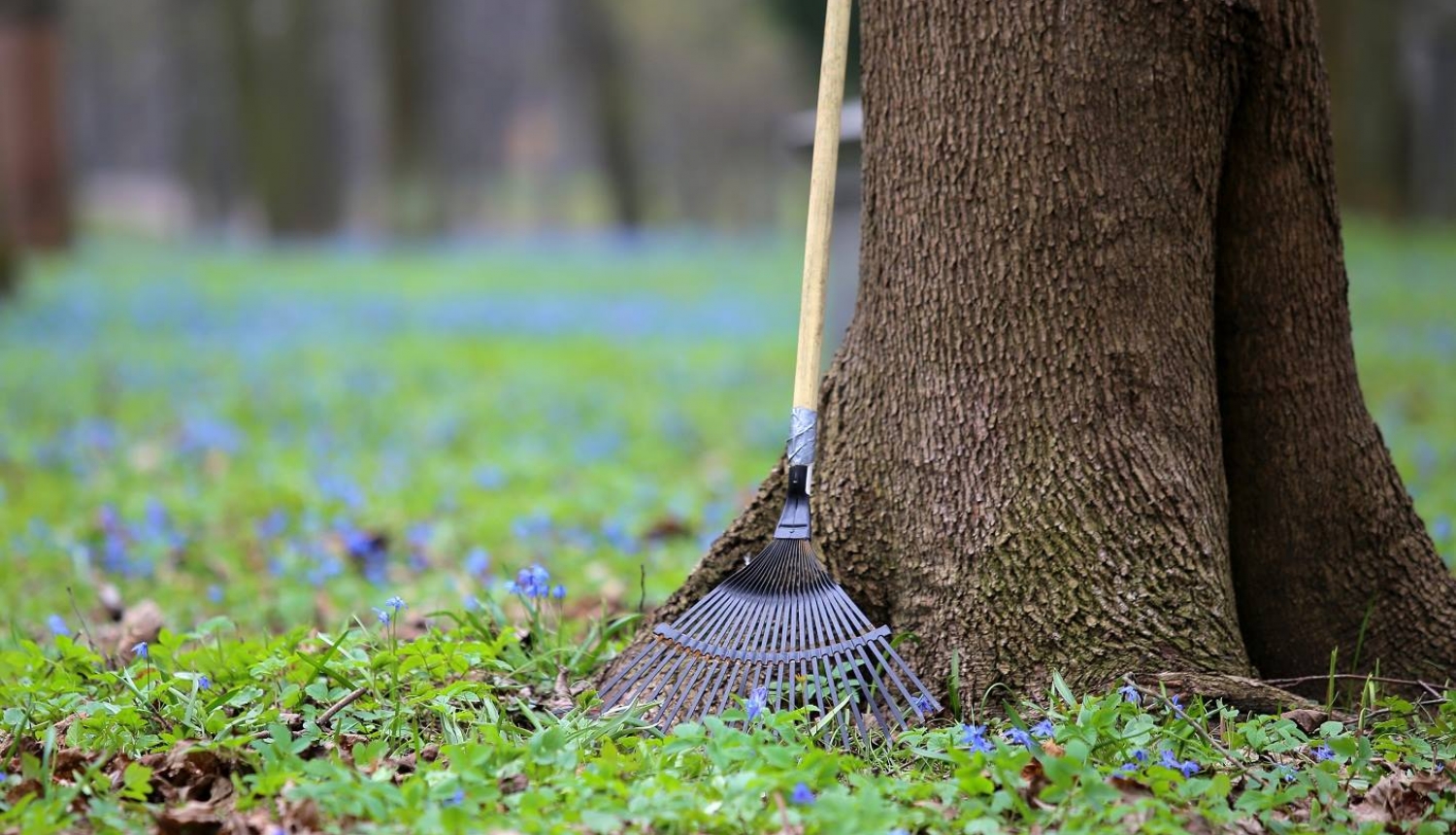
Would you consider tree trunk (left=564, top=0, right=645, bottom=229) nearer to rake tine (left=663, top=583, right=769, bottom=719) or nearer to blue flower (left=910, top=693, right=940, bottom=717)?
rake tine (left=663, top=583, right=769, bottom=719)

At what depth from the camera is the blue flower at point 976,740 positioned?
2.06m

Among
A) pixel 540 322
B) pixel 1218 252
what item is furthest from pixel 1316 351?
pixel 540 322

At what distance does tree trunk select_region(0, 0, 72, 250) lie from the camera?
48.0ft

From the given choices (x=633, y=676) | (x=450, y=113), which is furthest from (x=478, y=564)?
(x=450, y=113)

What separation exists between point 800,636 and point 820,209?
0.83 m

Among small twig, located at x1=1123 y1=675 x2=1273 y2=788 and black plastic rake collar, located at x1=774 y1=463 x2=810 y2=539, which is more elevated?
black plastic rake collar, located at x1=774 y1=463 x2=810 y2=539

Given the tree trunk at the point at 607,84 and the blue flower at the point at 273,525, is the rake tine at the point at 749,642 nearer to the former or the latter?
the blue flower at the point at 273,525

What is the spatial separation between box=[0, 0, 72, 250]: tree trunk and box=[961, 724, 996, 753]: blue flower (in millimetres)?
14777

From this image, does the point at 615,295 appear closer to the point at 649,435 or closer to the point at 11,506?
the point at 649,435

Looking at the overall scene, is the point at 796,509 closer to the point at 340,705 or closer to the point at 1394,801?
the point at 340,705

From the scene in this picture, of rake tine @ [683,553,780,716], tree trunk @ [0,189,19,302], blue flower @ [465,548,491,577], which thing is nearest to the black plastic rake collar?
rake tine @ [683,553,780,716]

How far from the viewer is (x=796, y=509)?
8.02 feet

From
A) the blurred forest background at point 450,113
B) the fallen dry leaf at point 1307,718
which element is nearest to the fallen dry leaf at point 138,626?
the fallen dry leaf at point 1307,718

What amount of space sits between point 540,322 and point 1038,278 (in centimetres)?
895
